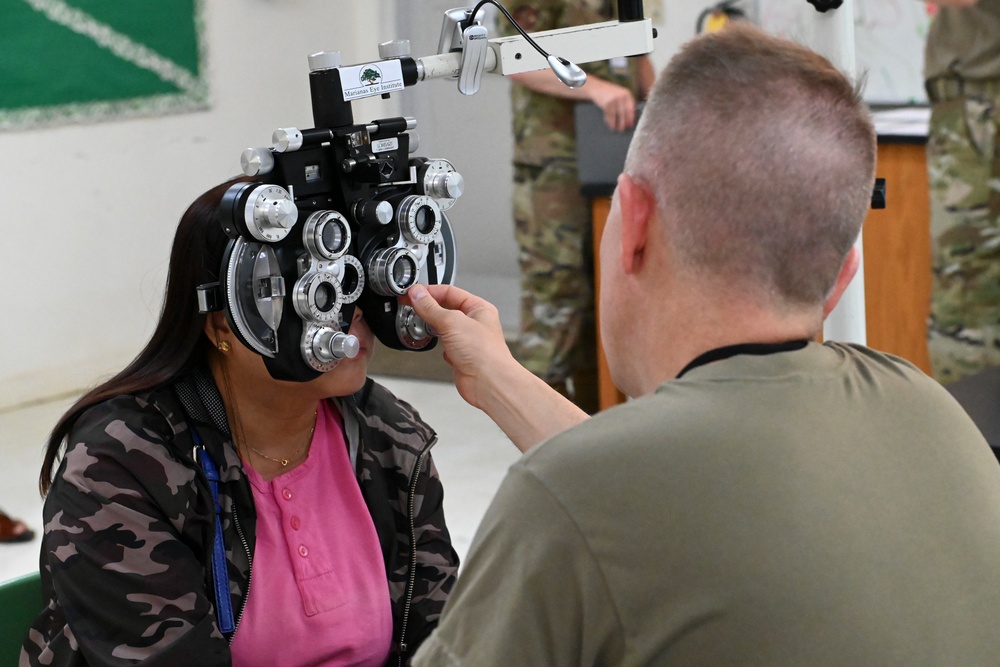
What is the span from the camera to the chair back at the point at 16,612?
1.35 m

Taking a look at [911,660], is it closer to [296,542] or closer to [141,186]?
[296,542]

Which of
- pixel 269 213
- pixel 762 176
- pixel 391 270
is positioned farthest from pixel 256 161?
pixel 762 176

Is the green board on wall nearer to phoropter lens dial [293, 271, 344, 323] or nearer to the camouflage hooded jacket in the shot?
the camouflage hooded jacket

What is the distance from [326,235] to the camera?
122cm

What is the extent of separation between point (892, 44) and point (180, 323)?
3.57m

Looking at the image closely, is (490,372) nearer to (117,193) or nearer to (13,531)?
(13,531)

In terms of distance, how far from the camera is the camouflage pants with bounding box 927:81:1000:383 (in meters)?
2.96

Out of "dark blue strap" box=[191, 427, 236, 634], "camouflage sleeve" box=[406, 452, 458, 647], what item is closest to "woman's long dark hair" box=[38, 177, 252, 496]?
"dark blue strap" box=[191, 427, 236, 634]

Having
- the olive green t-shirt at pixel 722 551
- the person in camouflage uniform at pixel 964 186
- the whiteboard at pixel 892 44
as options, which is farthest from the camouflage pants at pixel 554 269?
the olive green t-shirt at pixel 722 551

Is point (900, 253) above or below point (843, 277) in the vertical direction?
below

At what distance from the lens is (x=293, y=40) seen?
5.07 meters

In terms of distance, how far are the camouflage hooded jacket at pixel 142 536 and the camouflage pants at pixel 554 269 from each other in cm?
221

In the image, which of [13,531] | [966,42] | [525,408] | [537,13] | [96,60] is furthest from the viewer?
[96,60]

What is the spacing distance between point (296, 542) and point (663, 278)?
679mm
